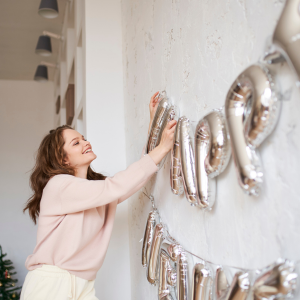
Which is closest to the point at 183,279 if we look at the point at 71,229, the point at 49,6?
the point at 71,229

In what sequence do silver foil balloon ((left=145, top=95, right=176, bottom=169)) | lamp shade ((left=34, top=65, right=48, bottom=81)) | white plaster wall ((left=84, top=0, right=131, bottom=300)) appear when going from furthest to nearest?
1. lamp shade ((left=34, top=65, right=48, bottom=81))
2. white plaster wall ((left=84, top=0, right=131, bottom=300))
3. silver foil balloon ((left=145, top=95, right=176, bottom=169))

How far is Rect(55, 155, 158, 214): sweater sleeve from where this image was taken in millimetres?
975

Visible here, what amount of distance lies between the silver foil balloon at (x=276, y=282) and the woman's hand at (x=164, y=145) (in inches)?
19.6

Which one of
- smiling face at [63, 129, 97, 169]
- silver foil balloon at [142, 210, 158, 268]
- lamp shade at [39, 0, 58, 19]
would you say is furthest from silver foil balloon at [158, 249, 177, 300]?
lamp shade at [39, 0, 58, 19]

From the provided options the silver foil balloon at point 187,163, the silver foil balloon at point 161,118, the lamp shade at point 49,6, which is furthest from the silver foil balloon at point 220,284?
the lamp shade at point 49,6

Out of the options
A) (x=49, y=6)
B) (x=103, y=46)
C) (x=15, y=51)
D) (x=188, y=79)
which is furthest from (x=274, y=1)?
(x=15, y=51)

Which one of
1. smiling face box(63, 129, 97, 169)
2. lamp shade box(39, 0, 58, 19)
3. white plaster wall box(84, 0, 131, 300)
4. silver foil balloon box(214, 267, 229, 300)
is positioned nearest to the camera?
silver foil balloon box(214, 267, 229, 300)

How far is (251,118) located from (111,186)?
569 mm

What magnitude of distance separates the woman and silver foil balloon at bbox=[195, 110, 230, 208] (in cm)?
28

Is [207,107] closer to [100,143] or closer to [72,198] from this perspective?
[72,198]

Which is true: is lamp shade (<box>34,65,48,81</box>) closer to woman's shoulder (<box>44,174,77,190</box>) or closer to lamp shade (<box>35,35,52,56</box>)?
lamp shade (<box>35,35,52,56</box>)

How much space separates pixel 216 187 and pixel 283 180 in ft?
0.66

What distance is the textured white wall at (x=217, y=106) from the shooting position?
51 cm

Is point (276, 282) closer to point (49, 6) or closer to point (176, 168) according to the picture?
point (176, 168)
